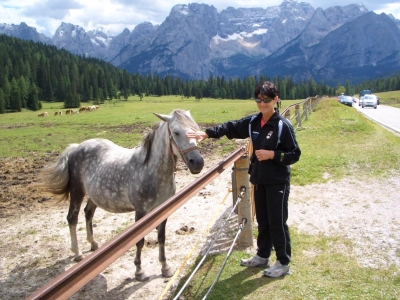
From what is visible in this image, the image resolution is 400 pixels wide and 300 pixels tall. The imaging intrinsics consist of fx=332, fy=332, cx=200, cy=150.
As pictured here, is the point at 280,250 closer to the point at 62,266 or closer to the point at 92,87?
the point at 62,266

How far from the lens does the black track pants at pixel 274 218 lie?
4.08 meters

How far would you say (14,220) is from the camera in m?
7.55

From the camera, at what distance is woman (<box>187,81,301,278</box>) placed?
3.94 meters

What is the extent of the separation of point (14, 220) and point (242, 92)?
12373cm

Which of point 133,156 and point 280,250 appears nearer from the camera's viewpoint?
point 280,250

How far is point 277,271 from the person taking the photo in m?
4.27

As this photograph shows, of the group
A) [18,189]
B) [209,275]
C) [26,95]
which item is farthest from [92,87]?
[209,275]

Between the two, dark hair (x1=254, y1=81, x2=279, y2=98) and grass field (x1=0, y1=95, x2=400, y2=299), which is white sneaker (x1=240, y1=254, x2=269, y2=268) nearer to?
grass field (x1=0, y1=95, x2=400, y2=299)

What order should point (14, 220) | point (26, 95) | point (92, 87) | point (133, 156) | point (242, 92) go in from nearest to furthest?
point (133, 156) → point (14, 220) → point (26, 95) → point (92, 87) → point (242, 92)

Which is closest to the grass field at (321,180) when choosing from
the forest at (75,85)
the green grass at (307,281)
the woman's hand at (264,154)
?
the green grass at (307,281)

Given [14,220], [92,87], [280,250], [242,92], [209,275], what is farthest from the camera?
[242,92]

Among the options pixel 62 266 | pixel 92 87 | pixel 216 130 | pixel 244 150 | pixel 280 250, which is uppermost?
pixel 92 87

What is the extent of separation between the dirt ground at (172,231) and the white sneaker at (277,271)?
113 centimetres

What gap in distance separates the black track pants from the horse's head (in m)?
0.85
